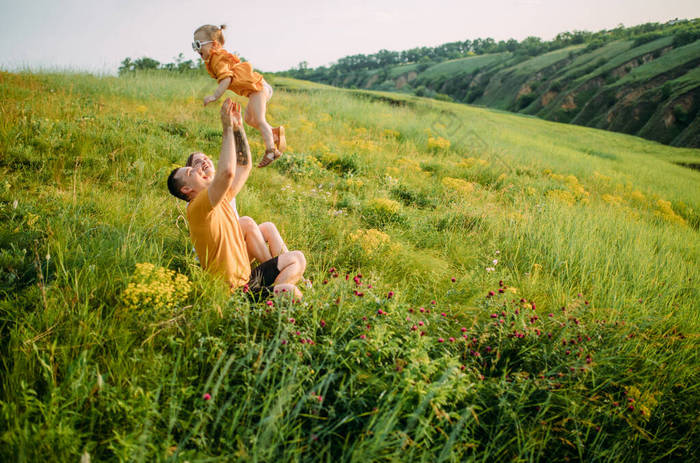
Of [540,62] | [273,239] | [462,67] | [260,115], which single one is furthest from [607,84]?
[260,115]

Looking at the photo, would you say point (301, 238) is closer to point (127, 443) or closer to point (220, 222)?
point (220, 222)

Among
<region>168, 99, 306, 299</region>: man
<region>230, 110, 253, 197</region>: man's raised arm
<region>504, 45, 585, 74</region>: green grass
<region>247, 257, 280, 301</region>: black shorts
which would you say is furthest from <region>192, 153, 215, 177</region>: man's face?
<region>504, 45, 585, 74</region>: green grass

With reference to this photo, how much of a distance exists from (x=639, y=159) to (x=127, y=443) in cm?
1966

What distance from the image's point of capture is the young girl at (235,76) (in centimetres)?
231

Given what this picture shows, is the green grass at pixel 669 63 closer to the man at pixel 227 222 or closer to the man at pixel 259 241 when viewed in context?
the man at pixel 259 241

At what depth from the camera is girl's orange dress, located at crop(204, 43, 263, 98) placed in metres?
2.31

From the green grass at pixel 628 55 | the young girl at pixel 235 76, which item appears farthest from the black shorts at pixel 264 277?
the green grass at pixel 628 55

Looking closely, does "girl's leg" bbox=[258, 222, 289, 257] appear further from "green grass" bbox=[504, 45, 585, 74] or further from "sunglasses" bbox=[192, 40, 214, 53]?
"green grass" bbox=[504, 45, 585, 74]

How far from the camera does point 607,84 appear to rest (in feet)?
126

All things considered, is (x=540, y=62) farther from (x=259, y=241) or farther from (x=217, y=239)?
(x=217, y=239)

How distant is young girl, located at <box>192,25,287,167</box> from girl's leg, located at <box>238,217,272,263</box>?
3.21 feet

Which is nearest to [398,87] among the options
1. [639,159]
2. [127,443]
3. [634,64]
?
[634,64]

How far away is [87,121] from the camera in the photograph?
19.3 feet

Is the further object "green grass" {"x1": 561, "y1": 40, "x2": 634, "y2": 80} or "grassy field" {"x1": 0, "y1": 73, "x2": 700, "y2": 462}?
"green grass" {"x1": 561, "y1": 40, "x2": 634, "y2": 80}
